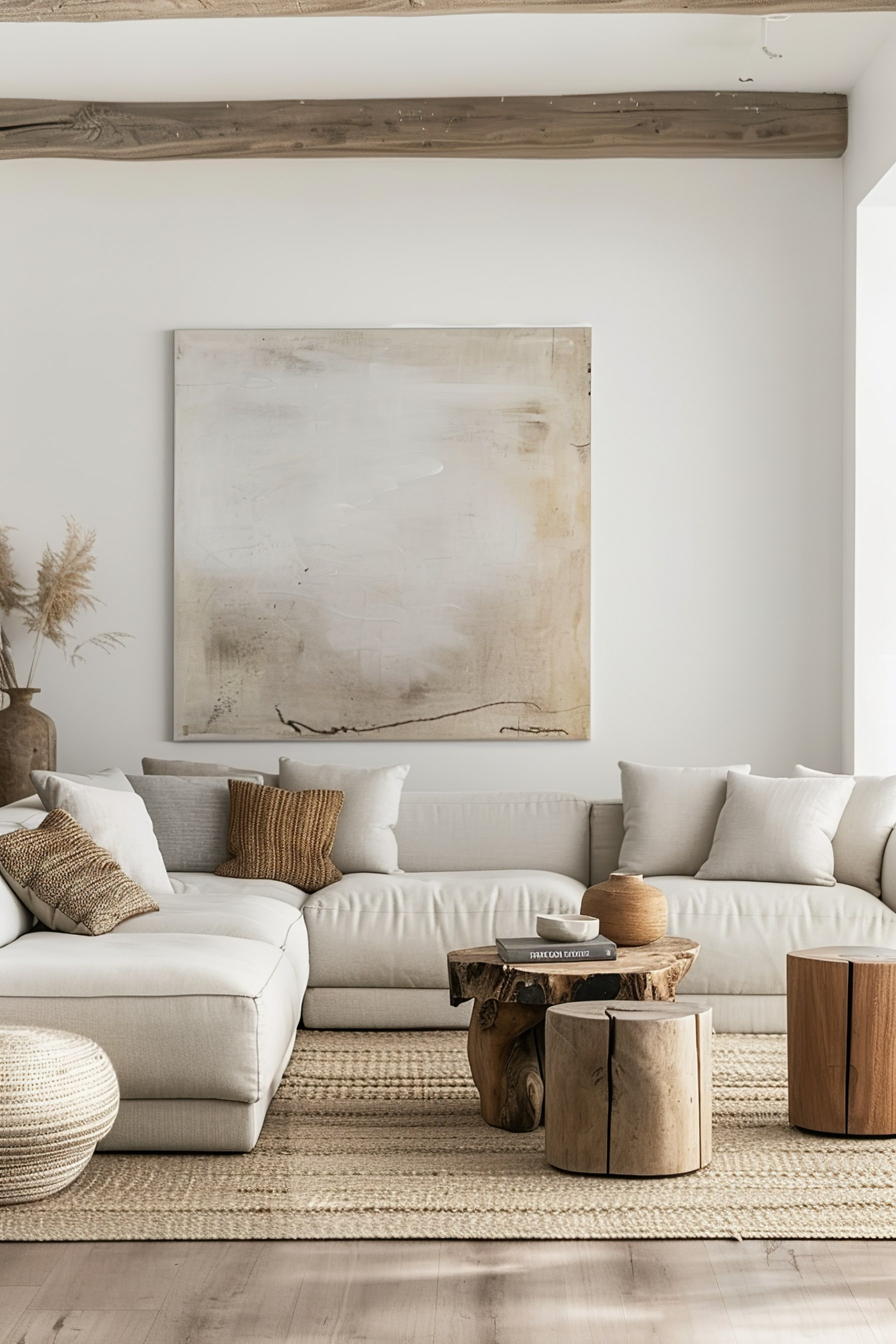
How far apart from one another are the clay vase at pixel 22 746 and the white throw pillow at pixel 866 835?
2977mm

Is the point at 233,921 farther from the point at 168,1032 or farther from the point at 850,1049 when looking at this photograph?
the point at 850,1049

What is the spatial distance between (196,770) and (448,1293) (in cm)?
287

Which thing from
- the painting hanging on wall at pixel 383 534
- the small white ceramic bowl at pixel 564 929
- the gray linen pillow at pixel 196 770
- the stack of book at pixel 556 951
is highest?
the painting hanging on wall at pixel 383 534

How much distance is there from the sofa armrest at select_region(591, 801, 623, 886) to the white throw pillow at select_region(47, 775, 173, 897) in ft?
5.12

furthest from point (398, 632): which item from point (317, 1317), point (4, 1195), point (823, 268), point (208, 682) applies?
point (317, 1317)

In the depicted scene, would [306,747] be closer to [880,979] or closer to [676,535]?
[676,535]

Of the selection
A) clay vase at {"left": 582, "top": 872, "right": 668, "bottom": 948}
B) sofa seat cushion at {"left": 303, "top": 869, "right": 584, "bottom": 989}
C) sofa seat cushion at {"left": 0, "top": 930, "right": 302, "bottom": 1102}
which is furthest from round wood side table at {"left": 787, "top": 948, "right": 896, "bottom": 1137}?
sofa seat cushion at {"left": 0, "top": 930, "right": 302, "bottom": 1102}

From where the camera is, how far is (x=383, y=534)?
17.5ft

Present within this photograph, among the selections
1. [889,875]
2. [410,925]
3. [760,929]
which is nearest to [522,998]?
[410,925]

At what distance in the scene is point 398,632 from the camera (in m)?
5.32

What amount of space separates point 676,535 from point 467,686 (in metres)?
1.08

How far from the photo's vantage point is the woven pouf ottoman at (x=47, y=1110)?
2.50m

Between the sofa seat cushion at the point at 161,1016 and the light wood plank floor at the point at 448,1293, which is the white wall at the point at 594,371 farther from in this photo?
the light wood plank floor at the point at 448,1293

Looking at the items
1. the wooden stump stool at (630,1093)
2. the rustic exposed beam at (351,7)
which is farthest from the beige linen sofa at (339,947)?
the rustic exposed beam at (351,7)
